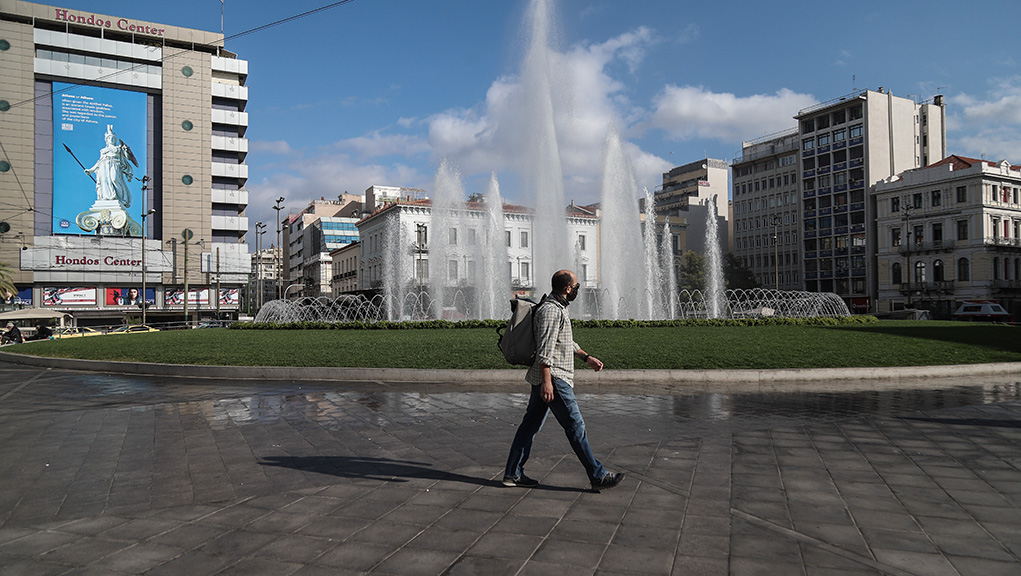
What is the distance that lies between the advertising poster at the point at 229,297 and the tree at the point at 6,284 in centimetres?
1728

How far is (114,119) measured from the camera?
61.2m

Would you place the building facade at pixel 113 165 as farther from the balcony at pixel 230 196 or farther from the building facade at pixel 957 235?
the building facade at pixel 957 235

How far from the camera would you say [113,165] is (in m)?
60.4

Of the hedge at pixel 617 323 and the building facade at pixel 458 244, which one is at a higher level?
the building facade at pixel 458 244

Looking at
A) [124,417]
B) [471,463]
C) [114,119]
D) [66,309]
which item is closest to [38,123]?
[114,119]

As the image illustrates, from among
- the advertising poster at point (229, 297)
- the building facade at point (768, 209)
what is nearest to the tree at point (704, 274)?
the building facade at point (768, 209)

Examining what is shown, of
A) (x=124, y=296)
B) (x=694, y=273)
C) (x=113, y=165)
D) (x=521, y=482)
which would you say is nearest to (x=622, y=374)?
(x=521, y=482)

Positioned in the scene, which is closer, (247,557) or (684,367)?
(247,557)

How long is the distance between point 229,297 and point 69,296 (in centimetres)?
1382

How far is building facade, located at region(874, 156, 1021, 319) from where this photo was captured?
57094 millimetres

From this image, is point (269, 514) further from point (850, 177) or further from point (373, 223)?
point (850, 177)

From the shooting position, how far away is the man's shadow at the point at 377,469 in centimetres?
544

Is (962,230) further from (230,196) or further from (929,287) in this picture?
(230,196)

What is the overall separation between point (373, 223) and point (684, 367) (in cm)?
6144
